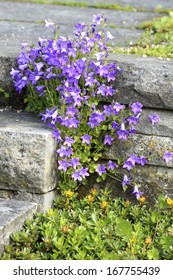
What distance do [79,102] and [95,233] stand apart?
67 centimetres

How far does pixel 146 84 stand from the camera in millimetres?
3543

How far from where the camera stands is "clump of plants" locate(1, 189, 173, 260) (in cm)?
312

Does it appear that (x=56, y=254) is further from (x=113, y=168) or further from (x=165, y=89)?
(x=165, y=89)

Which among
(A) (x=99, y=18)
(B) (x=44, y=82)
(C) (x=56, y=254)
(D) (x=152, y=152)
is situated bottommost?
(C) (x=56, y=254)

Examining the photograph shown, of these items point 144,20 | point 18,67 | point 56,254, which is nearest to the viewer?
point 56,254

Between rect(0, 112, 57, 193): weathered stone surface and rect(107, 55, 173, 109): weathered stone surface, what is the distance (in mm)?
461

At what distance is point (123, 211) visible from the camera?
356 centimetres

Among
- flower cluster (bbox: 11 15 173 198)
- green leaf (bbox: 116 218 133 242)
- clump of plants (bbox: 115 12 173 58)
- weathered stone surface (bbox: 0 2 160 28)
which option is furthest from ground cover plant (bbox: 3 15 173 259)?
weathered stone surface (bbox: 0 2 160 28)

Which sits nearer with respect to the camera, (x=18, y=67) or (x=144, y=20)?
(x=18, y=67)

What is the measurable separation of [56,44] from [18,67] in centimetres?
30

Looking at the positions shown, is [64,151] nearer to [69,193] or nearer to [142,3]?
[69,193]

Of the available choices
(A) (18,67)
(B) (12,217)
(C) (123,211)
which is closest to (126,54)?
(A) (18,67)

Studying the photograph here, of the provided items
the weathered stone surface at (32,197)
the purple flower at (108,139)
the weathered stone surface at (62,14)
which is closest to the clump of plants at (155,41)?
the weathered stone surface at (62,14)

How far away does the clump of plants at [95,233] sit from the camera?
3.12 metres
